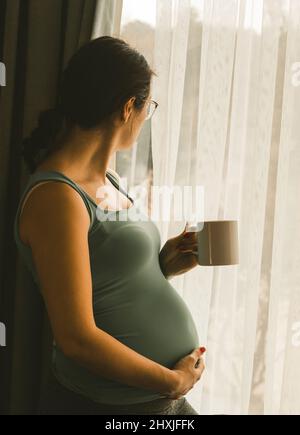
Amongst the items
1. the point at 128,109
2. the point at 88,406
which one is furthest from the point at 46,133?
the point at 88,406

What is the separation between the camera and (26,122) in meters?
1.44

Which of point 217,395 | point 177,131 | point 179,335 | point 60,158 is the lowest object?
point 217,395

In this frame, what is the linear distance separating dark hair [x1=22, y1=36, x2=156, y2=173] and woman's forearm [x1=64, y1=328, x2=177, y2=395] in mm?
396

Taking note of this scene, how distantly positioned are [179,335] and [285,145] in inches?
22.8

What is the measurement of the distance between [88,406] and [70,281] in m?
0.27

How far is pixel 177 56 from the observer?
4.49ft

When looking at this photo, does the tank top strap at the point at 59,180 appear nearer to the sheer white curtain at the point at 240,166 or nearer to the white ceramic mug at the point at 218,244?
the white ceramic mug at the point at 218,244

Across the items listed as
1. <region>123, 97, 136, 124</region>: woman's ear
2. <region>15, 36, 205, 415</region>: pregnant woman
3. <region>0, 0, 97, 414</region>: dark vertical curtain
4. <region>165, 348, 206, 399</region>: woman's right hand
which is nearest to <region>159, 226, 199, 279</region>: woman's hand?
<region>15, 36, 205, 415</region>: pregnant woman

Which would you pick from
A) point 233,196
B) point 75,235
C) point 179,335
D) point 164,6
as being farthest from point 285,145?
point 75,235

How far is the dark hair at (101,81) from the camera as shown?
3.19ft

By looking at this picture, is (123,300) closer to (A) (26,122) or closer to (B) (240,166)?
(B) (240,166)

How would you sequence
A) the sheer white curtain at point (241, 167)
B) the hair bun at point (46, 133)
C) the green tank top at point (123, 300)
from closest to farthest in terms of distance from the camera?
1. the green tank top at point (123, 300)
2. the hair bun at point (46, 133)
3. the sheer white curtain at point (241, 167)

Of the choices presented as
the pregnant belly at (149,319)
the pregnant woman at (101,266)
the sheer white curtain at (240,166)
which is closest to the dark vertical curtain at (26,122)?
the sheer white curtain at (240,166)

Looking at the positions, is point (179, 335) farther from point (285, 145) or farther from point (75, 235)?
point (285, 145)
